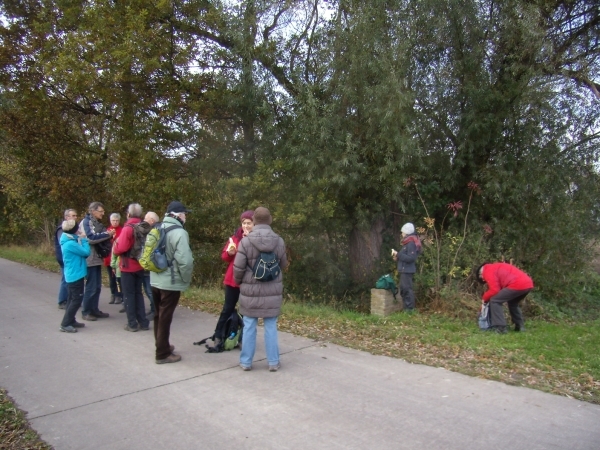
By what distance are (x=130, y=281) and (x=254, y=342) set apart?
255 centimetres

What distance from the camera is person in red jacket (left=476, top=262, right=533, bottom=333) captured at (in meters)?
7.53

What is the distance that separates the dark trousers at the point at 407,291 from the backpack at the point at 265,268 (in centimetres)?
448

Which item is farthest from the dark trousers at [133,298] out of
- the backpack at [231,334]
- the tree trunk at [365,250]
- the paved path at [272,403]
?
the tree trunk at [365,250]

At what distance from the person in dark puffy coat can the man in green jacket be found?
2.06ft

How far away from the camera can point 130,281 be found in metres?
7.04

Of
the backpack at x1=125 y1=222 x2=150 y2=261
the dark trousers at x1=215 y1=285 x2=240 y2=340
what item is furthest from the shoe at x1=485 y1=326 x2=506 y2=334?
the backpack at x1=125 y1=222 x2=150 y2=261

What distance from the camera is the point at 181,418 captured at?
418cm

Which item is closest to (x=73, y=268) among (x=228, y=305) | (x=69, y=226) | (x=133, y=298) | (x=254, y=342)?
(x=69, y=226)

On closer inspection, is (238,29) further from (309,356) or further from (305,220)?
(309,356)

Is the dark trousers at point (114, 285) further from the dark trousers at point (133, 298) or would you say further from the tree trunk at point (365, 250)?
the tree trunk at point (365, 250)

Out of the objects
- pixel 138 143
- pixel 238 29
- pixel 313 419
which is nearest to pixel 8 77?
pixel 138 143

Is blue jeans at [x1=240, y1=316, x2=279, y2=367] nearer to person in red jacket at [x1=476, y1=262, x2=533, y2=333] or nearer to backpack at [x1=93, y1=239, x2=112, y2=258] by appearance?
backpack at [x1=93, y1=239, x2=112, y2=258]

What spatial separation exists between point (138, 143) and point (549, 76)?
8.74 meters

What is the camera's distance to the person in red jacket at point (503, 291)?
24.7 feet
